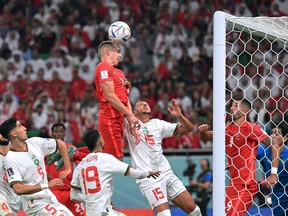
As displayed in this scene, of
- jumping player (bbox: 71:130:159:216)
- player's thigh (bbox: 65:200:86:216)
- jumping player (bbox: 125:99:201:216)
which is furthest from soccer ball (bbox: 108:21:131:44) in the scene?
player's thigh (bbox: 65:200:86:216)

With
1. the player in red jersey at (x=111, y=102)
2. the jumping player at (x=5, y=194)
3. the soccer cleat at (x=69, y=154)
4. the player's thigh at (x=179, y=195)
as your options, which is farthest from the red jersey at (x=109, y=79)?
the jumping player at (x=5, y=194)

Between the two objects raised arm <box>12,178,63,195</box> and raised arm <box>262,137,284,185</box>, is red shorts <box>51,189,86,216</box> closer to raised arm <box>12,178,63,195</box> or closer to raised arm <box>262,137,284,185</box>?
raised arm <box>12,178,63,195</box>

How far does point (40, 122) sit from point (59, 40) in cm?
317

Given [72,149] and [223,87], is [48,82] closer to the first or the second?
[72,149]

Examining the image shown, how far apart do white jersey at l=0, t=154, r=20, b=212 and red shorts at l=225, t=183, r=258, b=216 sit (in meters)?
2.38

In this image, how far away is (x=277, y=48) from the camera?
18.7 metres

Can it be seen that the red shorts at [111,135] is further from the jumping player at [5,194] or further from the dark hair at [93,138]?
the jumping player at [5,194]

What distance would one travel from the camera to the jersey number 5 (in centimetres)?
1022

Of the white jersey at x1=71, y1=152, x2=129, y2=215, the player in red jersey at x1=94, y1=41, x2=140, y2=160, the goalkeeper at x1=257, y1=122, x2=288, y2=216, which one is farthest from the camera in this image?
the goalkeeper at x1=257, y1=122, x2=288, y2=216

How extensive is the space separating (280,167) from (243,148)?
0.52 metres

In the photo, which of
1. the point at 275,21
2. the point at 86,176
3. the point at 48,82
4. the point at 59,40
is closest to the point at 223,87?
the point at 275,21

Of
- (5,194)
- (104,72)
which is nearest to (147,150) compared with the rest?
(104,72)

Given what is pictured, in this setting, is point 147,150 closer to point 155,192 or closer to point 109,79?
point 155,192

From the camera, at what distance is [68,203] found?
11.7 metres
